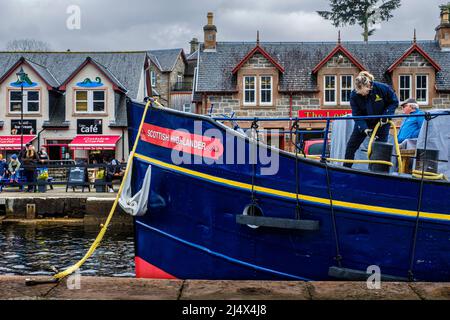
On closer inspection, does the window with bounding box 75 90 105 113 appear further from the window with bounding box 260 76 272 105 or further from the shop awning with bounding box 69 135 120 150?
the window with bounding box 260 76 272 105

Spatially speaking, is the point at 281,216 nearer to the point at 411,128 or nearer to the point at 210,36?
the point at 411,128

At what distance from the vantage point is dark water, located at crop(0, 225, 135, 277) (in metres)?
9.73

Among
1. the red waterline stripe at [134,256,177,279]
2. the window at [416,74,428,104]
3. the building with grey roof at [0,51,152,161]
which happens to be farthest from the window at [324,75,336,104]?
the red waterline stripe at [134,256,177,279]

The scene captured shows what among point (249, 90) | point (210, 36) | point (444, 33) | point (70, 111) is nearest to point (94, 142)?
point (70, 111)

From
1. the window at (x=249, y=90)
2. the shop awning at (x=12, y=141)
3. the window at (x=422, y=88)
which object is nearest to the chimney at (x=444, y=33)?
the window at (x=422, y=88)

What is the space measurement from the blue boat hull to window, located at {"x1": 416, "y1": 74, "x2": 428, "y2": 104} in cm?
2492

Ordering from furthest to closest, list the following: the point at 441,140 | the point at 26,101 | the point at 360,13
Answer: the point at 360,13 < the point at 26,101 < the point at 441,140

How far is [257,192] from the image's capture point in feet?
18.6

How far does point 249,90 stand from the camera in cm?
2906

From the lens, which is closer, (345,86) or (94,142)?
(345,86)

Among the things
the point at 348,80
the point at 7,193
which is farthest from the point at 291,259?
the point at 348,80

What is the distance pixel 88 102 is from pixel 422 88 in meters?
18.5

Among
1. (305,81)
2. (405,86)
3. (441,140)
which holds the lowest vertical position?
(441,140)

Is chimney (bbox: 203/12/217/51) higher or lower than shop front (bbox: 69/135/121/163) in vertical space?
higher
